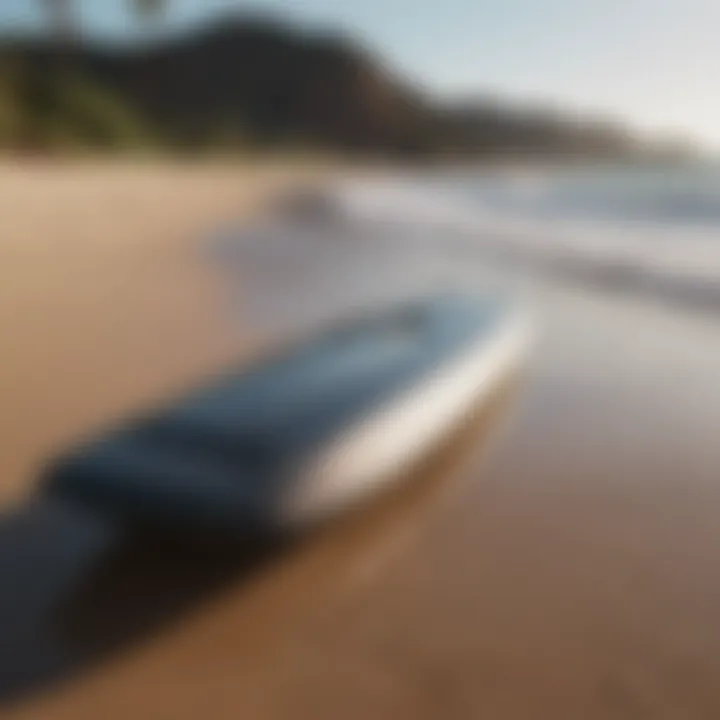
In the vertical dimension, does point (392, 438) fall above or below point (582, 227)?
above

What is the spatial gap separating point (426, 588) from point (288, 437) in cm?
47

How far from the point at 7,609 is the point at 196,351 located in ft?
6.54

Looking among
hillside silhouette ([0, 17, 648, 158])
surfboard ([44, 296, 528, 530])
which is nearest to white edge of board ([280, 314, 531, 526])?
surfboard ([44, 296, 528, 530])

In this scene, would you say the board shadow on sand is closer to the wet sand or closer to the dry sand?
the wet sand

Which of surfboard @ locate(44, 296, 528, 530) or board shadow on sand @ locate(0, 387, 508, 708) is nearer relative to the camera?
board shadow on sand @ locate(0, 387, 508, 708)

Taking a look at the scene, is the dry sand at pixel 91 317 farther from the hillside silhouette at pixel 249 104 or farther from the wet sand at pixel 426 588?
the hillside silhouette at pixel 249 104

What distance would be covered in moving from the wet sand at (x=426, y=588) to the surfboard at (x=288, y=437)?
0.41ft

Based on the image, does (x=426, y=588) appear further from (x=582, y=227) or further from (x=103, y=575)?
(x=582, y=227)

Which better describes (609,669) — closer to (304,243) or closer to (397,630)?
(397,630)

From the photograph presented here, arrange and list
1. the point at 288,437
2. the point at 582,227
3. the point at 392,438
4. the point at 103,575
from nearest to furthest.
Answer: the point at 103,575 → the point at 288,437 → the point at 392,438 → the point at 582,227

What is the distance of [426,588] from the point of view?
2.20 meters

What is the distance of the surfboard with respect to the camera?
82.7 inches

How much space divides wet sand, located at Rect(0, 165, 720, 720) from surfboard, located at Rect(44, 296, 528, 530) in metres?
0.13

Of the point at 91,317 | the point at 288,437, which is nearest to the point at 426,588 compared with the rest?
the point at 288,437
